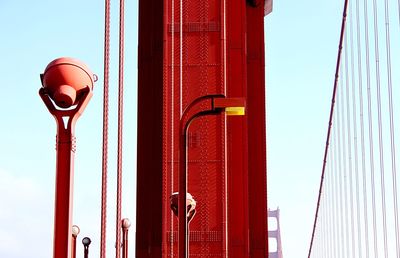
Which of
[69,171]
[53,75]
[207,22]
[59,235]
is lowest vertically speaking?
[59,235]

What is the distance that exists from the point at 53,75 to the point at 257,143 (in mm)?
11912

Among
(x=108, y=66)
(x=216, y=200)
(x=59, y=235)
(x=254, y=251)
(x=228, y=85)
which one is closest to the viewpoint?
(x=59, y=235)

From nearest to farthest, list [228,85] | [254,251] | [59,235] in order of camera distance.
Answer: [59,235] < [228,85] < [254,251]

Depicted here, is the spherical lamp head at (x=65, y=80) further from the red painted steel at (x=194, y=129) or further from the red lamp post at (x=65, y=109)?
the red painted steel at (x=194, y=129)

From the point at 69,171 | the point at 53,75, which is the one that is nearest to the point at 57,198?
the point at 69,171

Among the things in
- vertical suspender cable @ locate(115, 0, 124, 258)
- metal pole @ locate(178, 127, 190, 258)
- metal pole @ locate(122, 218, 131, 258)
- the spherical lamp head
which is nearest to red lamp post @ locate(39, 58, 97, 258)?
the spherical lamp head

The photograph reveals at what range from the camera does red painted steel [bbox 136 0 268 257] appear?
1619 cm

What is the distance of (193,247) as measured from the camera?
53.6 ft

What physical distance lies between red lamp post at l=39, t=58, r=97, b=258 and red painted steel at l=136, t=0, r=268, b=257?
750cm

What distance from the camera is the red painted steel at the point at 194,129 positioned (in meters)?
16.2

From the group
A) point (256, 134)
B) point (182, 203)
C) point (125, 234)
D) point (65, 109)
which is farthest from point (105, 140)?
point (256, 134)

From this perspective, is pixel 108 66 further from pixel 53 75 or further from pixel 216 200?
pixel 216 200

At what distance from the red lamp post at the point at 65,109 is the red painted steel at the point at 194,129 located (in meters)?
7.50

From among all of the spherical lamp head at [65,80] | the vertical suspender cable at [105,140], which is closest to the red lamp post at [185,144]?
the vertical suspender cable at [105,140]
